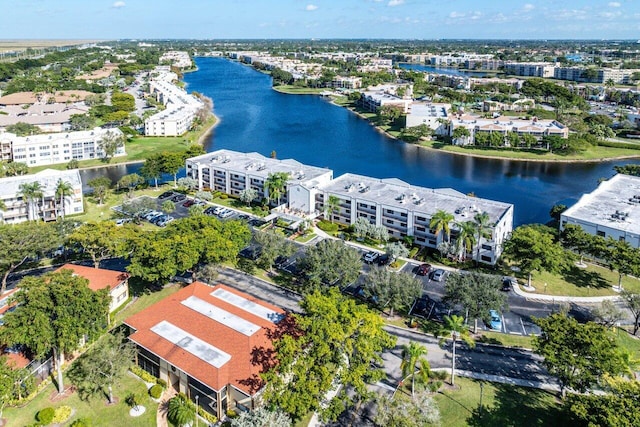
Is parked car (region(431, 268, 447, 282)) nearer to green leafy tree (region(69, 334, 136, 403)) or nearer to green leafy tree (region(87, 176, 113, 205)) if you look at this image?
green leafy tree (region(69, 334, 136, 403))

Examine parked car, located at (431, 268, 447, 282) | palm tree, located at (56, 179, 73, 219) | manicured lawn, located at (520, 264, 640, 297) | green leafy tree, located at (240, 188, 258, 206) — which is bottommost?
manicured lawn, located at (520, 264, 640, 297)

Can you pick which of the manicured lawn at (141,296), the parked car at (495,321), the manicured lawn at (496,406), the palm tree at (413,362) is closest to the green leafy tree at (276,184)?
the manicured lawn at (141,296)

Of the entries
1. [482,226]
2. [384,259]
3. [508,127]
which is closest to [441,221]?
[482,226]

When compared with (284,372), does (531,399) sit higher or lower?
lower

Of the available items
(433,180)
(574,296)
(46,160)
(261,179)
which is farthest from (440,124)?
(46,160)

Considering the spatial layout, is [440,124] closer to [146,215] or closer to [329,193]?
[329,193]

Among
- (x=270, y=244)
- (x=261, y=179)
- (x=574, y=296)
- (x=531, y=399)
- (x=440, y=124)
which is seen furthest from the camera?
(x=440, y=124)

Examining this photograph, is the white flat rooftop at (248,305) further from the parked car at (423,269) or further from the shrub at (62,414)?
the parked car at (423,269)

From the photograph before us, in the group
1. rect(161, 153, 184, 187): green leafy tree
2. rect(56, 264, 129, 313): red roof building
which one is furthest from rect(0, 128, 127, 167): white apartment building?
rect(56, 264, 129, 313): red roof building
